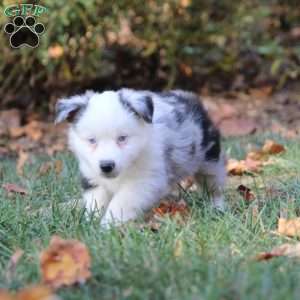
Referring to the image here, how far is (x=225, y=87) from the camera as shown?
11148 millimetres

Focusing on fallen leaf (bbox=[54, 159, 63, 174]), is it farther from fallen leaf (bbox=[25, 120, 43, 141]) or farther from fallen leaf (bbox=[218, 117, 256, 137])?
fallen leaf (bbox=[218, 117, 256, 137])

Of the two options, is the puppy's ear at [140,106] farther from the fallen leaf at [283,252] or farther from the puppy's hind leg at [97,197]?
the fallen leaf at [283,252]

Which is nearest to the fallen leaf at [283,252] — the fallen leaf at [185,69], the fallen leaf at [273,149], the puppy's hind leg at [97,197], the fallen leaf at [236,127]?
the puppy's hind leg at [97,197]

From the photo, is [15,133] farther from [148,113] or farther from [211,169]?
[148,113]

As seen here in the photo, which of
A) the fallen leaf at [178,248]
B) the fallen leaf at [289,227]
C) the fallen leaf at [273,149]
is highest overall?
the fallen leaf at [178,248]

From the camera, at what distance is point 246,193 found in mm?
5035

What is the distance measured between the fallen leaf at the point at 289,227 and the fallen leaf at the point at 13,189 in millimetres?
1992

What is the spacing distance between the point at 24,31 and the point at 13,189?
12.5 feet

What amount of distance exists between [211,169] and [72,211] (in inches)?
56.9

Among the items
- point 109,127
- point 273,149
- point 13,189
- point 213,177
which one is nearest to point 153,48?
point 273,149

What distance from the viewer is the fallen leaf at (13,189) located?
5.25 metres

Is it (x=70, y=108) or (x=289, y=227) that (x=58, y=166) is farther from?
(x=289, y=227)

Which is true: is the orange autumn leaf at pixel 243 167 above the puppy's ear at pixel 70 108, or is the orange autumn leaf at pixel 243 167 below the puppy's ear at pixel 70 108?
below

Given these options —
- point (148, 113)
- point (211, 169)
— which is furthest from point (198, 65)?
point (148, 113)
